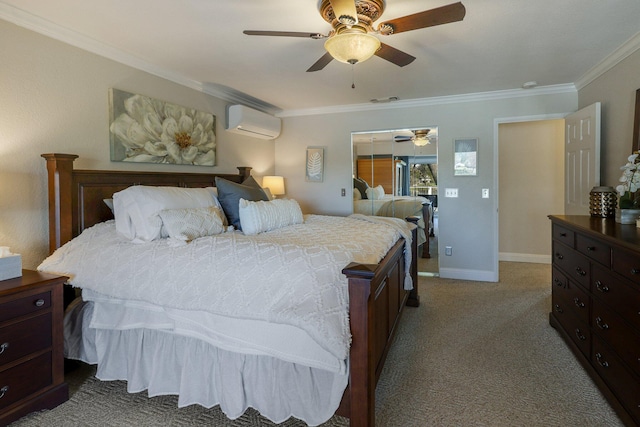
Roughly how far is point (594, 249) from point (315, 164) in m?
3.53

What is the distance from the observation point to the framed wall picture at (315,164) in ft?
16.4

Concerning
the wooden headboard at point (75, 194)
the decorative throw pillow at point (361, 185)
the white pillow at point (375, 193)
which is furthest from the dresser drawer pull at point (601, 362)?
the wooden headboard at point (75, 194)

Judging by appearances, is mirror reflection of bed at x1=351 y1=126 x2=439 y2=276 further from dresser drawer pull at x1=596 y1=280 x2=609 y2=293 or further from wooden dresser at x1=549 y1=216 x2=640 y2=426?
dresser drawer pull at x1=596 y1=280 x2=609 y2=293

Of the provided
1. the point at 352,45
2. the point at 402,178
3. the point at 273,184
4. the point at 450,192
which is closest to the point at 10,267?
the point at 352,45

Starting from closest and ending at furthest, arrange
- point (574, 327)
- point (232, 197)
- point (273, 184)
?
1. point (574, 327)
2. point (232, 197)
3. point (273, 184)

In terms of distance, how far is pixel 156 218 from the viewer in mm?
2221

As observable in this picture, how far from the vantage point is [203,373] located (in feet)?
5.83

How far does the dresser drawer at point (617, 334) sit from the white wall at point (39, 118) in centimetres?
353

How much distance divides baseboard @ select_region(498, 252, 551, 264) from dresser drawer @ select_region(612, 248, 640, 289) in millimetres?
3894

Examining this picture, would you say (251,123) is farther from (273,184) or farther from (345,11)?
(345,11)

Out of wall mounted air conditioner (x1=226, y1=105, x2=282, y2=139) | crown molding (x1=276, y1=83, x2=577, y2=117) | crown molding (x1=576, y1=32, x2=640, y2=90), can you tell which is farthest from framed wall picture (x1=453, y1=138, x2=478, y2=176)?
wall mounted air conditioner (x1=226, y1=105, x2=282, y2=139)

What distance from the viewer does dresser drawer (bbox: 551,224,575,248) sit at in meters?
2.48

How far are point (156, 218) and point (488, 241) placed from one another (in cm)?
382

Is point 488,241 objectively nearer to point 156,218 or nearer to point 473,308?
point 473,308
